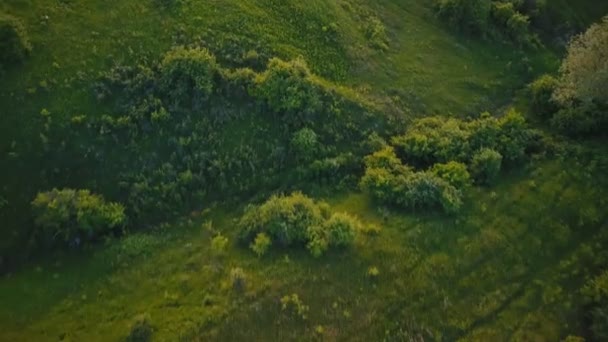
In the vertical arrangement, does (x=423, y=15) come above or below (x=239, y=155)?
above

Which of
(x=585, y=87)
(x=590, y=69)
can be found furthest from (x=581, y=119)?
(x=590, y=69)

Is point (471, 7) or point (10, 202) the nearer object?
point (10, 202)

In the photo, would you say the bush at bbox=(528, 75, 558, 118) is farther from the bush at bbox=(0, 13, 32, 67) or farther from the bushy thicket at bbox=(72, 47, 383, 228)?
the bush at bbox=(0, 13, 32, 67)

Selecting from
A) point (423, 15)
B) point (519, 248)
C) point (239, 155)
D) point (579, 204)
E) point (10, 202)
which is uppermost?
point (423, 15)

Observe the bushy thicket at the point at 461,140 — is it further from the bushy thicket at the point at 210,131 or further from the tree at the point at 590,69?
the tree at the point at 590,69

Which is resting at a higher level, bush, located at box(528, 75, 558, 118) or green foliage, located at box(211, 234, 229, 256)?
bush, located at box(528, 75, 558, 118)

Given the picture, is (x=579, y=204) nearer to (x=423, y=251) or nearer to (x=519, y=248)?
(x=519, y=248)

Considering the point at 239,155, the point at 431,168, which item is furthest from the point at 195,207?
the point at 431,168

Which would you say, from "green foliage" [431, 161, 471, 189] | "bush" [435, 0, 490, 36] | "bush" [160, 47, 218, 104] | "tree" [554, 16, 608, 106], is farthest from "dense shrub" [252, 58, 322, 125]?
"tree" [554, 16, 608, 106]
